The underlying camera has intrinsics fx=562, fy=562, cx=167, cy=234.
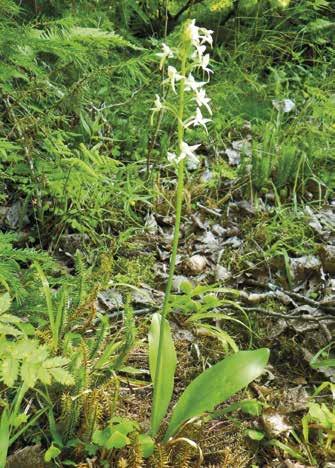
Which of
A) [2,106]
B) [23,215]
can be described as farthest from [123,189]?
[2,106]

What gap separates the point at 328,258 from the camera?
2664mm

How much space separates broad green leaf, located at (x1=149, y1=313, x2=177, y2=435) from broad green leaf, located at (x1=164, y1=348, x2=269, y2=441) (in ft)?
0.14

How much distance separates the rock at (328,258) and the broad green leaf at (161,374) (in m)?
1.16

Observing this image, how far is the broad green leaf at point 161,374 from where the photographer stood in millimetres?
1640

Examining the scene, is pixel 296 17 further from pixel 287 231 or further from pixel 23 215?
pixel 23 215

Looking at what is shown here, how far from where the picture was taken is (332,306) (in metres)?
2.40

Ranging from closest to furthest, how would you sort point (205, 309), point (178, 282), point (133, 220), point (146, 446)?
point (146, 446)
point (205, 309)
point (178, 282)
point (133, 220)

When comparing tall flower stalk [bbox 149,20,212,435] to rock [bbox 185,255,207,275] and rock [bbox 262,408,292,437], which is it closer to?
rock [bbox 262,408,292,437]

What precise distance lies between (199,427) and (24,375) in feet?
2.23

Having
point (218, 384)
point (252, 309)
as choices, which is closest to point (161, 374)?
point (218, 384)

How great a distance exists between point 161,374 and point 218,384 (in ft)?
0.57

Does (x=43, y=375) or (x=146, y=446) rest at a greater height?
(x=43, y=375)

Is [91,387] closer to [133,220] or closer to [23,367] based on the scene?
[23,367]

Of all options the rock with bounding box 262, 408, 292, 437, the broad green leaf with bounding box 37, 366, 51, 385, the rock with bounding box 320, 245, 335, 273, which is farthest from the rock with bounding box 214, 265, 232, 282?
the broad green leaf with bounding box 37, 366, 51, 385
